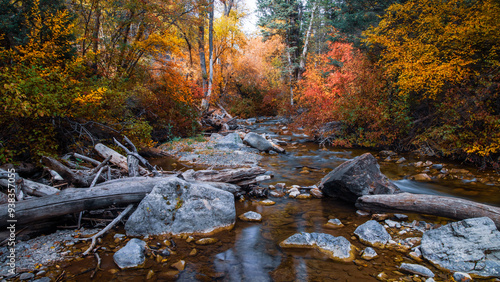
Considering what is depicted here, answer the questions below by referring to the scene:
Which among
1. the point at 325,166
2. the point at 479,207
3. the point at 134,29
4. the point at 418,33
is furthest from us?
the point at 134,29

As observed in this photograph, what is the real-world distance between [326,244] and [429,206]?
210 cm

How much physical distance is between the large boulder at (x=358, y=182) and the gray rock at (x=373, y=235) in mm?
1255

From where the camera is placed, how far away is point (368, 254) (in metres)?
3.16

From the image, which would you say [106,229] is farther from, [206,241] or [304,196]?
[304,196]

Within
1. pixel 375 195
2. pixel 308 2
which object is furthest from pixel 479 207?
pixel 308 2

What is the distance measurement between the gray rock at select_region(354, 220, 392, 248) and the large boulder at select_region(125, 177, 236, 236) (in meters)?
2.12

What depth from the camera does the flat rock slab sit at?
3.16m

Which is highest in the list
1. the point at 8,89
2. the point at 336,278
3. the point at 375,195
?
the point at 8,89

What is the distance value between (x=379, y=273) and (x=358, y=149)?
898 centimetres

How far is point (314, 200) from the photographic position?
5305 millimetres

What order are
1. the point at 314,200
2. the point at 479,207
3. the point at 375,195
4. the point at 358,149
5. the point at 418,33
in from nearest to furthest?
the point at 479,207 → the point at 375,195 → the point at 314,200 → the point at 418,33 → the point at 358,149

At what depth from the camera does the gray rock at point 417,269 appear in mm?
2724

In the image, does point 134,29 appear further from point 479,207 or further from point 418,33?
point 479,207

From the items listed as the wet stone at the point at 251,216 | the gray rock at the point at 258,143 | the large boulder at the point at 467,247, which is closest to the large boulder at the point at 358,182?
the large boulder at the point at 467,247
